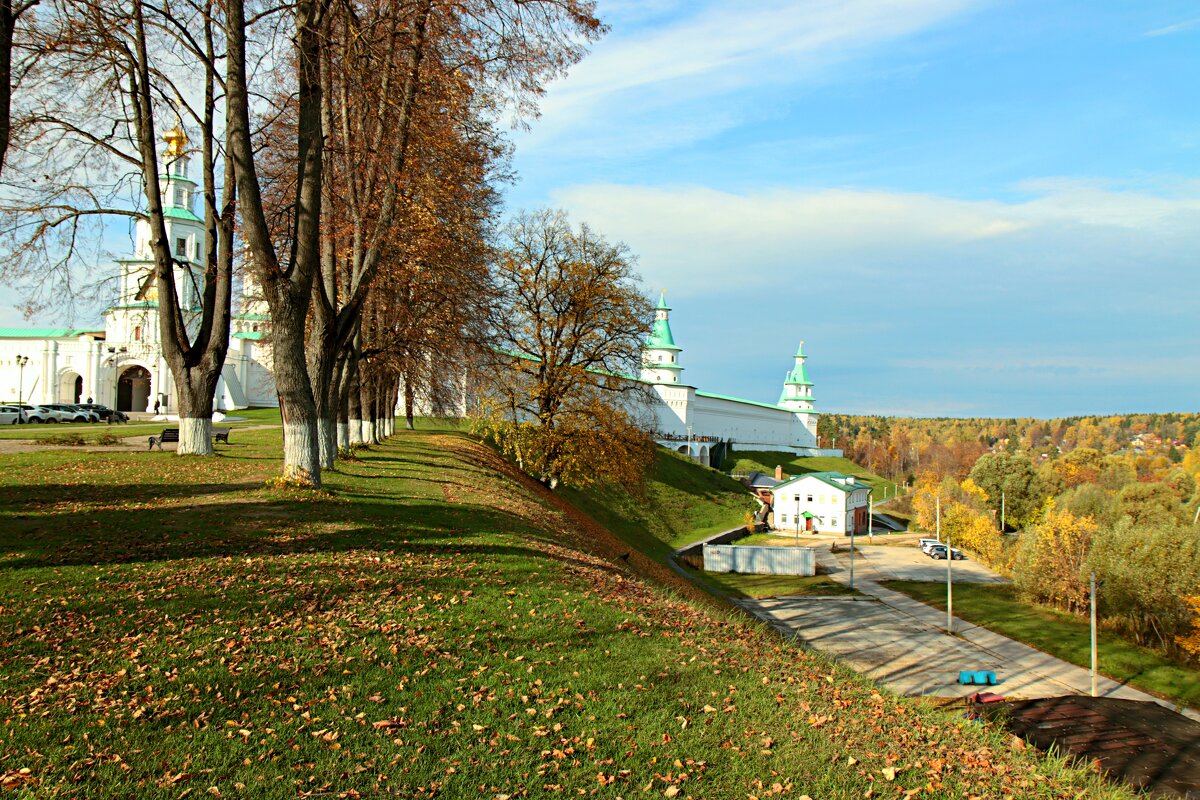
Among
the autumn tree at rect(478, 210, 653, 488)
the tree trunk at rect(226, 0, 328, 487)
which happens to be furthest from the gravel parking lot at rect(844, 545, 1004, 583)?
the tree trunk at rect(226, 0, 328, 487)

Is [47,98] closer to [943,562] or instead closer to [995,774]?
[995,774]

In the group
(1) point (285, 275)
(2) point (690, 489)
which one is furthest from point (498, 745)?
(2) point (690, 489)

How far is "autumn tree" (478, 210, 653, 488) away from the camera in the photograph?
28594 mm

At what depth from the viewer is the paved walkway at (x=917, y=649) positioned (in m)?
22.7

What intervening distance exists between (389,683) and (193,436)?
44.6 ft

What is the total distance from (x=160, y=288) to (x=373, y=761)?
1514 centimetres

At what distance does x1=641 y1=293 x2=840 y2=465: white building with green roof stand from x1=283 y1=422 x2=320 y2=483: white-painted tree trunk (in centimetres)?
6889

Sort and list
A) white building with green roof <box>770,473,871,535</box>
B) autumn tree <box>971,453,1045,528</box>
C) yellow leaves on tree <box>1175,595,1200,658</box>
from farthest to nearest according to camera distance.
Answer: autumn tree <box>971,453,1045,528</box>, white building with green roof <box>770,473,871,535</box>, yellow leaves on tree <box>1175,595,1200,658</box>

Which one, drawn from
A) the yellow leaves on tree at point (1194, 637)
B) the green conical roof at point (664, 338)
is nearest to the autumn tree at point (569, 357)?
the yellow leaves on tree at point (1194, 637)

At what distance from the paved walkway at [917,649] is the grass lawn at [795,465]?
68.9 metres

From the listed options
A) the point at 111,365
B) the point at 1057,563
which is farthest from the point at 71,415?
the point at 1057,563

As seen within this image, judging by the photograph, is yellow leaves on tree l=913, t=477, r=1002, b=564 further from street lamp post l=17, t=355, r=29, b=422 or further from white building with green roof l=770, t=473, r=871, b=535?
street lamp post l=17, t=355, r=29, b=422

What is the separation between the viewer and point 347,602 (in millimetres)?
8711

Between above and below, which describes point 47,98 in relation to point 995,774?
above
